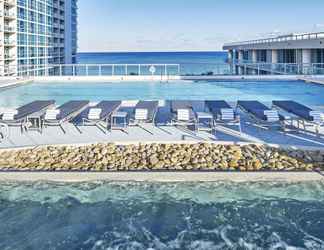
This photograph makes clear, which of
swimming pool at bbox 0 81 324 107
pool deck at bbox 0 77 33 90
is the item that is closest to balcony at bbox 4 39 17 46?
pool deck at bbox 0 77 33 90

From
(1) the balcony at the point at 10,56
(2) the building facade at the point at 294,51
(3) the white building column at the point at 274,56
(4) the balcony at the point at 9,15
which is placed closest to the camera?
(2) the building facade at the point at 294,51

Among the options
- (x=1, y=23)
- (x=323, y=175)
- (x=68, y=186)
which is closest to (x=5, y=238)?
(x=68, y=186)

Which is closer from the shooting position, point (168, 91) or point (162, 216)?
point (162, 216)

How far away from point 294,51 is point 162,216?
29.5 m

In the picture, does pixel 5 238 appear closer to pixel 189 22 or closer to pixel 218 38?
pixel 189 22

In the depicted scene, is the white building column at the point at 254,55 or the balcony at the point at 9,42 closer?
the balcony at the point at 9,42

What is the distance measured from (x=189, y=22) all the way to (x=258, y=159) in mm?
49264

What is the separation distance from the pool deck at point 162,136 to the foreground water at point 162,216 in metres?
1.47

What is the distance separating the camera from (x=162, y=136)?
7957 mm

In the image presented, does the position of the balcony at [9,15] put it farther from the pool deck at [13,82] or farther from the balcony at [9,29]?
the pool deck at [13,82]

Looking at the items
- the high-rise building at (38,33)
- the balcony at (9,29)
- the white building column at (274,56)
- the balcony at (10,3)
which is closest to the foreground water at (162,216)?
the high-rise building at (38,33)

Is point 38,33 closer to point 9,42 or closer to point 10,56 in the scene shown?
point 9,42

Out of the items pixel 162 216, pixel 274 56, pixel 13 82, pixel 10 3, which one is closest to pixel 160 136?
pixel 162 216

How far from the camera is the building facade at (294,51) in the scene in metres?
22.1
